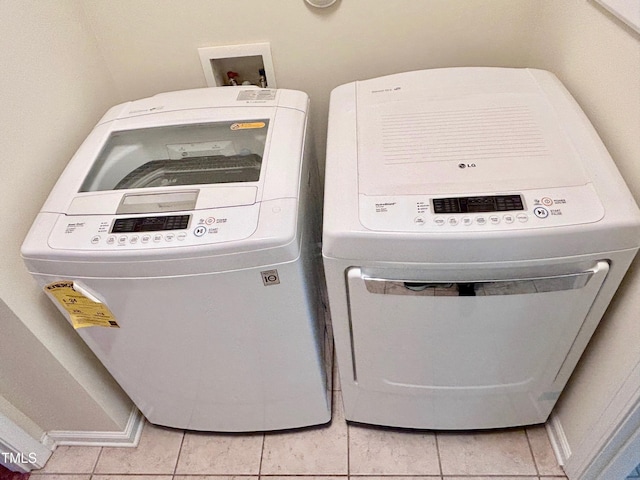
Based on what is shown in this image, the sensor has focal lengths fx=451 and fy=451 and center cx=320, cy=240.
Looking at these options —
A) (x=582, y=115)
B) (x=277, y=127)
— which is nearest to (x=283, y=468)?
(x=277, y=127)

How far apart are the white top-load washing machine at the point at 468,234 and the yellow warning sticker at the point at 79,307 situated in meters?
0.50

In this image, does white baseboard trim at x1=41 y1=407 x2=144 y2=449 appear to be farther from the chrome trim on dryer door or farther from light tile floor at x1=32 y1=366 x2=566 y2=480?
the chrome trim on dryer door

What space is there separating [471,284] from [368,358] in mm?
345

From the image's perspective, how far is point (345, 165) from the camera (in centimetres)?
96

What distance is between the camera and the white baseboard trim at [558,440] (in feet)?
4.09

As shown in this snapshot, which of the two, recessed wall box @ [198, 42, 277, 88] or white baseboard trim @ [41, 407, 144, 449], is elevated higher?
recessed wall box @ [198, 42, 277, 88]

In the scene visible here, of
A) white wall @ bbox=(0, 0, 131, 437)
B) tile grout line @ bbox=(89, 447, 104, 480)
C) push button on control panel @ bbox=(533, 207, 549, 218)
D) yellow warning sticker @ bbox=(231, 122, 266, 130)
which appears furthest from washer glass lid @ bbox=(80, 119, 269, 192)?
tile grout line @ bbox=(89, 447, 104, 480)

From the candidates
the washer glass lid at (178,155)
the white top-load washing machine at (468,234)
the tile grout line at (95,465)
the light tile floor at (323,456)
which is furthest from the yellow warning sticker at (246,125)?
the tile grout line at (95,465)

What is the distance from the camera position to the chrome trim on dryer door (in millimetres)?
867

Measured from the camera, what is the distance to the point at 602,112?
0.98 m

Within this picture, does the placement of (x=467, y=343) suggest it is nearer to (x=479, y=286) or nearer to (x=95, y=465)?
(x=479, y=286)

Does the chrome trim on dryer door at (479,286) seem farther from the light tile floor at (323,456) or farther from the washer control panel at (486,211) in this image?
the light tile floor at (323,456)

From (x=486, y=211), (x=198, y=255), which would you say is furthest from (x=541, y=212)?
(x=198, y=255)

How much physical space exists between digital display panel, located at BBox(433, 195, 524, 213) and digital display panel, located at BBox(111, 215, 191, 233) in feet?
1.61
